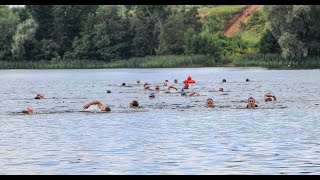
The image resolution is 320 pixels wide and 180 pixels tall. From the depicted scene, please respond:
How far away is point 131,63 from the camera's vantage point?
112m

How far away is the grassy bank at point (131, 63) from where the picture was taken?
106 metres

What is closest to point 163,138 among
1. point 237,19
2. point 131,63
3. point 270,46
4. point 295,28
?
point 295,28

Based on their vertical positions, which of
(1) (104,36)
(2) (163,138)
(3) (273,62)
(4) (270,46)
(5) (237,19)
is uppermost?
(5) (237,19)

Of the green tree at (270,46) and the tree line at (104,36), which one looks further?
the tree line at (104,36)

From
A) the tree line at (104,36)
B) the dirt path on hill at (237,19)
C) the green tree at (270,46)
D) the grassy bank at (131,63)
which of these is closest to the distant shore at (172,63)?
the grassy bank at (131,63)

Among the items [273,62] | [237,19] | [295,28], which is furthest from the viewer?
[237,19]

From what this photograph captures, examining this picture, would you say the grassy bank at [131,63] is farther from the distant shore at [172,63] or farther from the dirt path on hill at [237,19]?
the dirt path on hill at [237,19]

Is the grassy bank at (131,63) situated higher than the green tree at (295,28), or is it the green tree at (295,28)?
the green tree at (295,28)

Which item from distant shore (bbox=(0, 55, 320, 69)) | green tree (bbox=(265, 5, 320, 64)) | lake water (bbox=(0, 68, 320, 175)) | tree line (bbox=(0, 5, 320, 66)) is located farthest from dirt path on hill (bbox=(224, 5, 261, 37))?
lake water (bbox=(0, 68, 320, 175))

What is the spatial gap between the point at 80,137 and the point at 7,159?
19.9 ft

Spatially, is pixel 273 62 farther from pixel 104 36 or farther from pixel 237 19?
pixel 237 19

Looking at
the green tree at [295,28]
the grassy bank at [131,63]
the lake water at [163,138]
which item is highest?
the green tree at [295,28]

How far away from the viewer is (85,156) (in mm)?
16594
